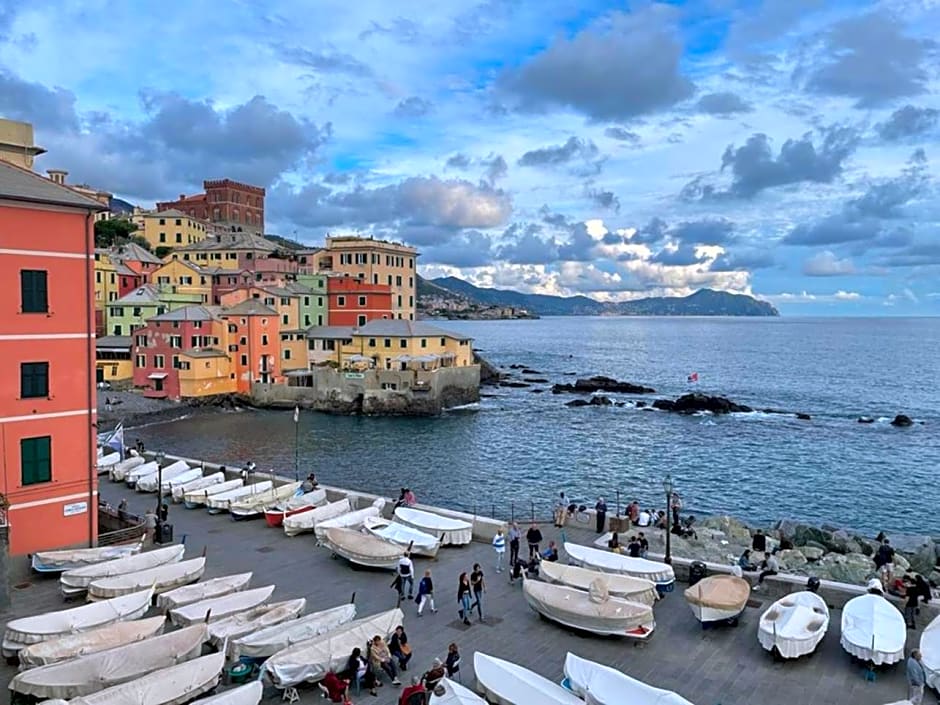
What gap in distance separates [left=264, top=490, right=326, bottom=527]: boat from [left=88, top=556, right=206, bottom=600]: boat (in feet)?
20.3

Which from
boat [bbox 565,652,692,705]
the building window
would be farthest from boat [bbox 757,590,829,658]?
the building window

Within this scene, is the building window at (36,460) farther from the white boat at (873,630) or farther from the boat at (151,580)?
the white boat at (873,630)

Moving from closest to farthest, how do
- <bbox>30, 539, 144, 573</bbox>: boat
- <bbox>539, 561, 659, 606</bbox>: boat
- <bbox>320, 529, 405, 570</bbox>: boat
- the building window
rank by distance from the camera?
1. <bbox>539, 561, 659, 606</bbox>: boat
2. <bbox>30, 539, 144, 573</bbox>: boat
3. <bbox>320, 529, 405, 570</bbox>: boat
4. the building window

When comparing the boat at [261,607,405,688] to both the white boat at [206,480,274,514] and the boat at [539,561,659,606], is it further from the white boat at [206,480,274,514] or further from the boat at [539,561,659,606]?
the white boat at [206,480,274,514]

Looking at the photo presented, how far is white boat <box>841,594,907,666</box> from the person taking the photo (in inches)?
602

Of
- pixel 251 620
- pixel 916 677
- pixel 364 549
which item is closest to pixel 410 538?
pixel 364 549

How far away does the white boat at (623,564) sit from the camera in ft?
66.0

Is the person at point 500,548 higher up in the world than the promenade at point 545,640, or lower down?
higher up

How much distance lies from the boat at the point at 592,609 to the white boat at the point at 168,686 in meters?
7.66

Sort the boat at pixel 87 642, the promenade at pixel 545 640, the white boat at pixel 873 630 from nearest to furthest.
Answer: the boat at pixel 87 642
the promenade at pixel 545 640
the white boat at pixel 873 630

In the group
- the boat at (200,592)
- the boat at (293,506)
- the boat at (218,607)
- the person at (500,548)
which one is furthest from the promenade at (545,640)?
the boat at (293,506)

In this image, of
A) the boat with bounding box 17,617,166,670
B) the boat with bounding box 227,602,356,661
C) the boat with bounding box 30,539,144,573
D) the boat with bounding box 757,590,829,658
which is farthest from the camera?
the boat with bounding box 30,539,144,573

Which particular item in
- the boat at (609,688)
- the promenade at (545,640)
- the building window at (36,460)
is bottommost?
the promenade at (545,640)

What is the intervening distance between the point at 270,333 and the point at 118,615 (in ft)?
204
